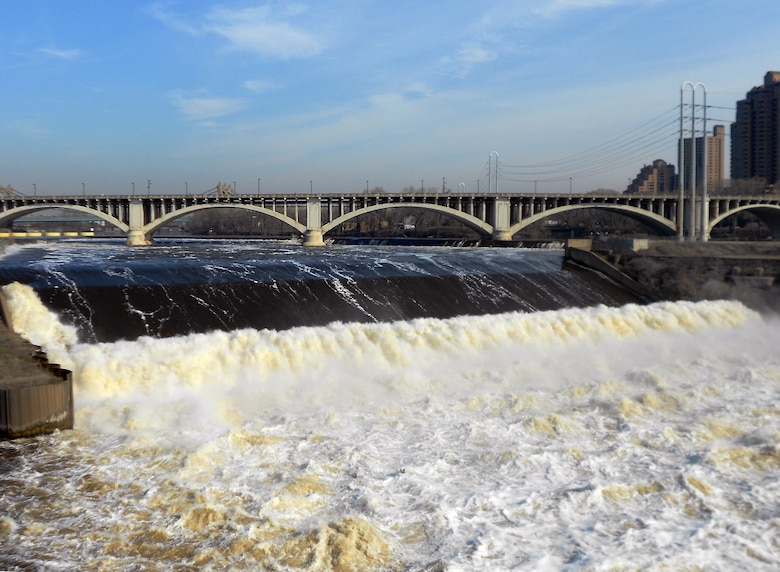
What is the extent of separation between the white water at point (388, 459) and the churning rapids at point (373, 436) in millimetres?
45

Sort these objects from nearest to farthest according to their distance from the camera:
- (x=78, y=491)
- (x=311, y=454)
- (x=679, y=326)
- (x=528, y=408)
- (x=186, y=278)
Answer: (x=78, y=491)
(x=311, y=454)
(x=528, y=408)
(x=186, y=278)
(x=679, y=326)

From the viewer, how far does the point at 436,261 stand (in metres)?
32.4

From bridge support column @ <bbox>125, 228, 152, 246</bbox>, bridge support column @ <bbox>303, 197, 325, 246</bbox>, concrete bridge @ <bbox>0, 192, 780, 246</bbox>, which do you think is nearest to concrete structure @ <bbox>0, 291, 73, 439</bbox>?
concrete bridge @ <bbox>0, 192, 780, 246</bbox>

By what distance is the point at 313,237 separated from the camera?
63.9 m

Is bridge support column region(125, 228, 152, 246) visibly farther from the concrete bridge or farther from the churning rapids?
the churning rapids

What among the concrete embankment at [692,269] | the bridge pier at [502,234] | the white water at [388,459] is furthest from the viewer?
the bridge pier at [502,234]

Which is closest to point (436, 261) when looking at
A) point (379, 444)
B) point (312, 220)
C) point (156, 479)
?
point (379, 444)

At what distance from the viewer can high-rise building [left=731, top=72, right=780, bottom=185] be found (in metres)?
129

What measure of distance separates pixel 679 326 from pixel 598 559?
1816 cm

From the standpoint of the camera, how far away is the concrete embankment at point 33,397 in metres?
11.4

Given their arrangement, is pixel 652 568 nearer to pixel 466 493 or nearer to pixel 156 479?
pixel 466 493

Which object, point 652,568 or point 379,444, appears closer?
point 652,568

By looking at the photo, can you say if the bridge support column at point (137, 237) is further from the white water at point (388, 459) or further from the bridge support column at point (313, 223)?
the white water at point (388, 459)

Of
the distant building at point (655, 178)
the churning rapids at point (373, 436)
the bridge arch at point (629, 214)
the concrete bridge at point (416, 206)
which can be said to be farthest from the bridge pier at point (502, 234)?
the distant building at point (655, 178)
